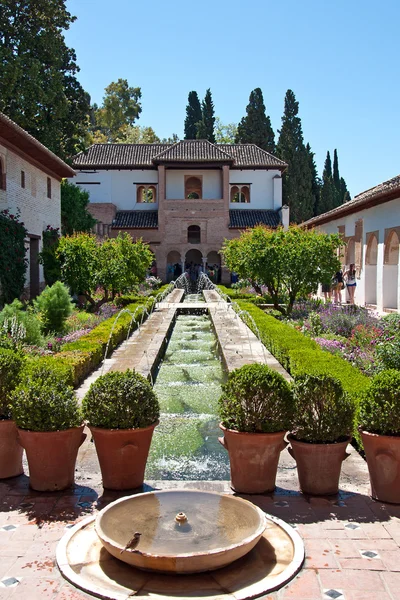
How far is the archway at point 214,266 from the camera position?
3734 centimetres

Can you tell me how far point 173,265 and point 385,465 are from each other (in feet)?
114

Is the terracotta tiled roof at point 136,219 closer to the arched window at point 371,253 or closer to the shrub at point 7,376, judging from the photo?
the arched window at point 371,253

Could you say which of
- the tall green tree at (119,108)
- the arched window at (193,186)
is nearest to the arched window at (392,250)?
the arched window at (193,186)

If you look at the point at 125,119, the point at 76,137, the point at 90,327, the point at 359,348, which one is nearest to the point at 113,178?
the point at 76,137

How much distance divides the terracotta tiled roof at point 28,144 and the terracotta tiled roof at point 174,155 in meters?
17.2

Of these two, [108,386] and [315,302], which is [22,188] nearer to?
[315,302]

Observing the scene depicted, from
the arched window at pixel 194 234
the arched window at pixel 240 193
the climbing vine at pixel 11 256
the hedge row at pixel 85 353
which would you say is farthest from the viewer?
the arched window at pixel 194 234

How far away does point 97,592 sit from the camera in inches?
121

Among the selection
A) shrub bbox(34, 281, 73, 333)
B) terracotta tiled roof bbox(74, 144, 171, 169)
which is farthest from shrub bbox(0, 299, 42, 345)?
terracotta tiled roof bbox(74, 144, 171, 169)

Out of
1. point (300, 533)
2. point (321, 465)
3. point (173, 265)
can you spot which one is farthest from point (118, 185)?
point (300, 533)

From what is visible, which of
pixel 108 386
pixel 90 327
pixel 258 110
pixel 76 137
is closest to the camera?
pixel 108 386

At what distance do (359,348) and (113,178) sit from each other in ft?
102

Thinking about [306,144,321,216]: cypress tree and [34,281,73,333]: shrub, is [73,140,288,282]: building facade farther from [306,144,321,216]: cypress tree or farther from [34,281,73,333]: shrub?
[34,281,73,333]: shrub

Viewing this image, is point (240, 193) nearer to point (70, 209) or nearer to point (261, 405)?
point (70, 209)
